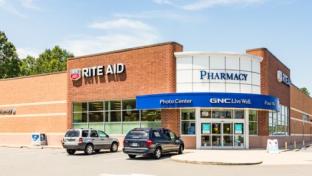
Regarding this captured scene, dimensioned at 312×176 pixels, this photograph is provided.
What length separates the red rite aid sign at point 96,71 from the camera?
37.8 metres

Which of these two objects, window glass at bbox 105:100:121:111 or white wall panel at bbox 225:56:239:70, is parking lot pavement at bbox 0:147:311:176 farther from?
window glass at bbox 105:100:121:111

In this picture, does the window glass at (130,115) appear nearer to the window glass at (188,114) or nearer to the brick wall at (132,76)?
the brick wall at (132,76)

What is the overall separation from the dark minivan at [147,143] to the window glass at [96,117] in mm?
12636

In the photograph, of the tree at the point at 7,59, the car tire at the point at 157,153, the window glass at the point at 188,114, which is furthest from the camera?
the tree at the point at 7,59

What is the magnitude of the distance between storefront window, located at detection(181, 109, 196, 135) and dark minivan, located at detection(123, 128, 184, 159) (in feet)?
24.2

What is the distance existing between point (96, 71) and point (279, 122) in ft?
56.8

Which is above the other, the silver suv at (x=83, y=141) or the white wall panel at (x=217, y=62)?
the white wall panel at (x=217, y=62)

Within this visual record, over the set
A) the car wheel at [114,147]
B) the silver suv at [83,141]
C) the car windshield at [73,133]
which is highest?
the car windshield at [73,133]

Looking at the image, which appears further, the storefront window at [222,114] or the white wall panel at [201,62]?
the storefront window at [222,114]

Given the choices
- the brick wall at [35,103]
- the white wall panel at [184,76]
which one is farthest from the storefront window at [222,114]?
the brick wall at [35,103]

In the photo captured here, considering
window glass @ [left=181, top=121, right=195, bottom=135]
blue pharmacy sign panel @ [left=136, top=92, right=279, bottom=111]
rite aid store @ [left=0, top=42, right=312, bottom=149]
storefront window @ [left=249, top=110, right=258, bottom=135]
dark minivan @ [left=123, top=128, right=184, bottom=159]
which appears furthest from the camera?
storefront window @ [left=249, top=110, right=258, bottom=135]

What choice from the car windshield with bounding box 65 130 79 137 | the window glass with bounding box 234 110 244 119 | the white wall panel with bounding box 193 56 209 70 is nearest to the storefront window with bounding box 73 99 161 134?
the white wall panel with bounding box 193 56 209 70

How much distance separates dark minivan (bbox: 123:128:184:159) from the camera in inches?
991

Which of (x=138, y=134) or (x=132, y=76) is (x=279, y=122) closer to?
(x=132, y=76)
